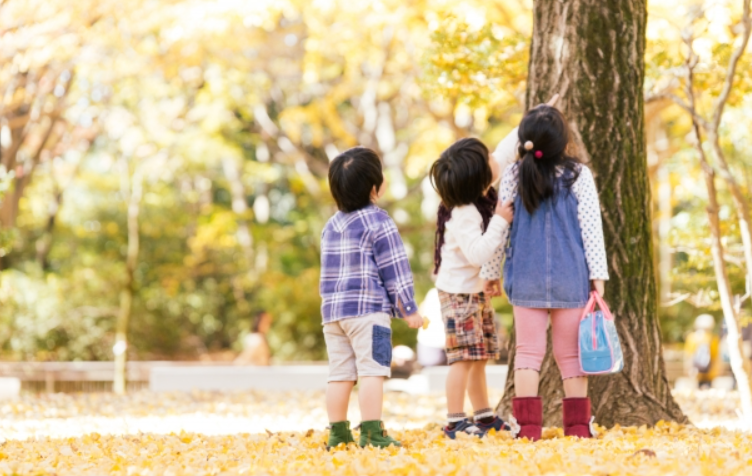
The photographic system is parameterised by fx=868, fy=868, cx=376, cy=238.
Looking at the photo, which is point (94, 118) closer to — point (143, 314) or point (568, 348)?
point (143, 314)

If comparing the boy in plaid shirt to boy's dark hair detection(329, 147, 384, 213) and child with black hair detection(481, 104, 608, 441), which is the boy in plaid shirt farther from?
child with black hair detection(481, 104, 608, 441)

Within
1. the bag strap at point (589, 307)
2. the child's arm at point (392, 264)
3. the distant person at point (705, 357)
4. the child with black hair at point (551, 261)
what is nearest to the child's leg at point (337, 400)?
the child's arm at point (392, 264)

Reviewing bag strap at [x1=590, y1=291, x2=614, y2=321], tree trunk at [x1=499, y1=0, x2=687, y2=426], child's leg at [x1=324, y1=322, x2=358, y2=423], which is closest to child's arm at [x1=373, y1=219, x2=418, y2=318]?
child's leg at [x1=324, y1=322, x2=358, y2=423]

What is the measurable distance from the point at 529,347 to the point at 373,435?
0.75m

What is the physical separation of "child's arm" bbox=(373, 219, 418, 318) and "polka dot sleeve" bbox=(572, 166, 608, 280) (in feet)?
2.43

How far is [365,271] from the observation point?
11.7 ft

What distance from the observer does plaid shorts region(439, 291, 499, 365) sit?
3807 mm

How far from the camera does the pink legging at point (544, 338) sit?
3.58 m

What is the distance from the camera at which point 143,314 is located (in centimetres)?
1527

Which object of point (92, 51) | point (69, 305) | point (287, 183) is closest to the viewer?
point (92, 51)

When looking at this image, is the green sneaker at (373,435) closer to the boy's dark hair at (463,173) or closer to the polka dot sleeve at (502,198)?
the polka dot sleeve at (502,198)

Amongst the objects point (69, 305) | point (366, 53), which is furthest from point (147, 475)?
point (69, 305)

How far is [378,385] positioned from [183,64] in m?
9.34

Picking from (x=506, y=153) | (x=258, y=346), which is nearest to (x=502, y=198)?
(x=506, y=153)
